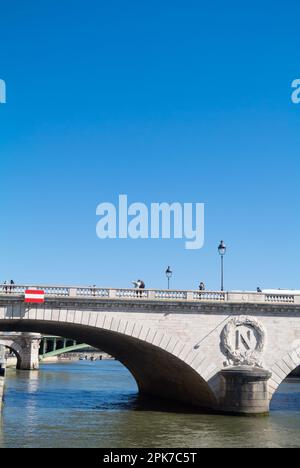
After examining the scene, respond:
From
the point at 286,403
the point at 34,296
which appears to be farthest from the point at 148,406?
the point at 34,296

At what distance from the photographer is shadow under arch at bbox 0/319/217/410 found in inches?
1383

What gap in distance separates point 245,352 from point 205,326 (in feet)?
8.91

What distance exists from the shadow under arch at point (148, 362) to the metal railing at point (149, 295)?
5.76 ft

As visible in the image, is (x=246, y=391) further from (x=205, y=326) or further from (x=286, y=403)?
(x=286, y=403)

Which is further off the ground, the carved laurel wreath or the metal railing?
the metal railing

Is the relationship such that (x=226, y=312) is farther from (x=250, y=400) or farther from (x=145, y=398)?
(x=145, y=398)

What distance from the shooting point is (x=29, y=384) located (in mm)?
54812

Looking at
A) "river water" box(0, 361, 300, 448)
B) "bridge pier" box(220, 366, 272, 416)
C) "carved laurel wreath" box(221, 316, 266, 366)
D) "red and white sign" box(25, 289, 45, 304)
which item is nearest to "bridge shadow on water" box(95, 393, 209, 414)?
"river water" box(0, 361, 300, 448)

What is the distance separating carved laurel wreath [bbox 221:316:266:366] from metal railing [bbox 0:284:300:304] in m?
1.21

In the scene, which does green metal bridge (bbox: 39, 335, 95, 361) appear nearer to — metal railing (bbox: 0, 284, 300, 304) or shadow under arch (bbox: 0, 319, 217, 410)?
shadow under arch (bbox: 0, 319, 217, 410)

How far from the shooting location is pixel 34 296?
108 ft

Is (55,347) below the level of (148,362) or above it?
below

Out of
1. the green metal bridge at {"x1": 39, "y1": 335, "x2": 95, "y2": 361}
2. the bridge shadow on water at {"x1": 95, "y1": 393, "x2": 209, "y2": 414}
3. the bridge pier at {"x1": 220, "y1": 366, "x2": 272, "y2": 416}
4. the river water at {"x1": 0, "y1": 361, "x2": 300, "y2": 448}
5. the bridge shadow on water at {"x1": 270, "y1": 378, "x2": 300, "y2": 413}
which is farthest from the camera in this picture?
the green metal bridge at {"x1": 39, "y1": 335, "x2": 95, "y2": 361}
